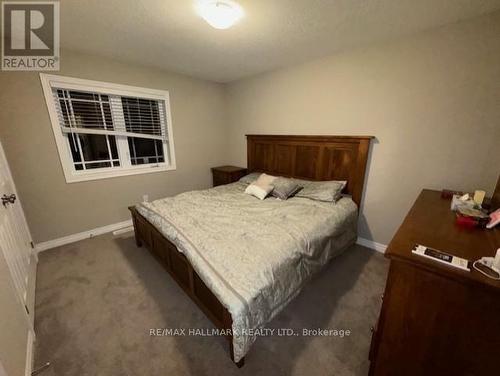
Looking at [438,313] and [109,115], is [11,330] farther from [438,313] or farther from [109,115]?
[109,115]

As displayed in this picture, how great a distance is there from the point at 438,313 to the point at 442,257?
0.25m

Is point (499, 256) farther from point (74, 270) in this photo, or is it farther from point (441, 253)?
point (74, 270)

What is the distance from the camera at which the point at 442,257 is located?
92 cm

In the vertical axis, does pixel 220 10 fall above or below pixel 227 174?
above

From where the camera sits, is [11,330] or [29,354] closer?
[11,330]

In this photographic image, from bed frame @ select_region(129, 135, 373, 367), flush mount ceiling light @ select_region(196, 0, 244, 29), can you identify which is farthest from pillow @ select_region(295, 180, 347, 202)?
flush mount ceiling light @ select_region(196, 0, 244, 29)

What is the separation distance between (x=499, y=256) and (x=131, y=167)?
12.2ft

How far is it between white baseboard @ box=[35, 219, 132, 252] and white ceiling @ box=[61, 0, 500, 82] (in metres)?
2.27

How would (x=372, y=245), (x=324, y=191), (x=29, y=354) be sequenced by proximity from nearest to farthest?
(x=29, y=354) → (x=324, y=191) → (x=372, y=245)

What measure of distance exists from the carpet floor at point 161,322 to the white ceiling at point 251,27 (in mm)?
2343

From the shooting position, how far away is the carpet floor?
1327 mm

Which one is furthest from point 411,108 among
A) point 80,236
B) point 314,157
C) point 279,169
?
point 80,236

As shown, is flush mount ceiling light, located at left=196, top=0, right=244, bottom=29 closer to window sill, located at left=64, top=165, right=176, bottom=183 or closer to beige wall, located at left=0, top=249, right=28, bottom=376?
beige wall, located at left=0, top=249, right=28, bottom=376

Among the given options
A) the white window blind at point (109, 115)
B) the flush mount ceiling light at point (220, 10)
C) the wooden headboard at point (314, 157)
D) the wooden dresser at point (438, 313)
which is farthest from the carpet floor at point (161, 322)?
the flush mount ceiling light at point (220, 10)
